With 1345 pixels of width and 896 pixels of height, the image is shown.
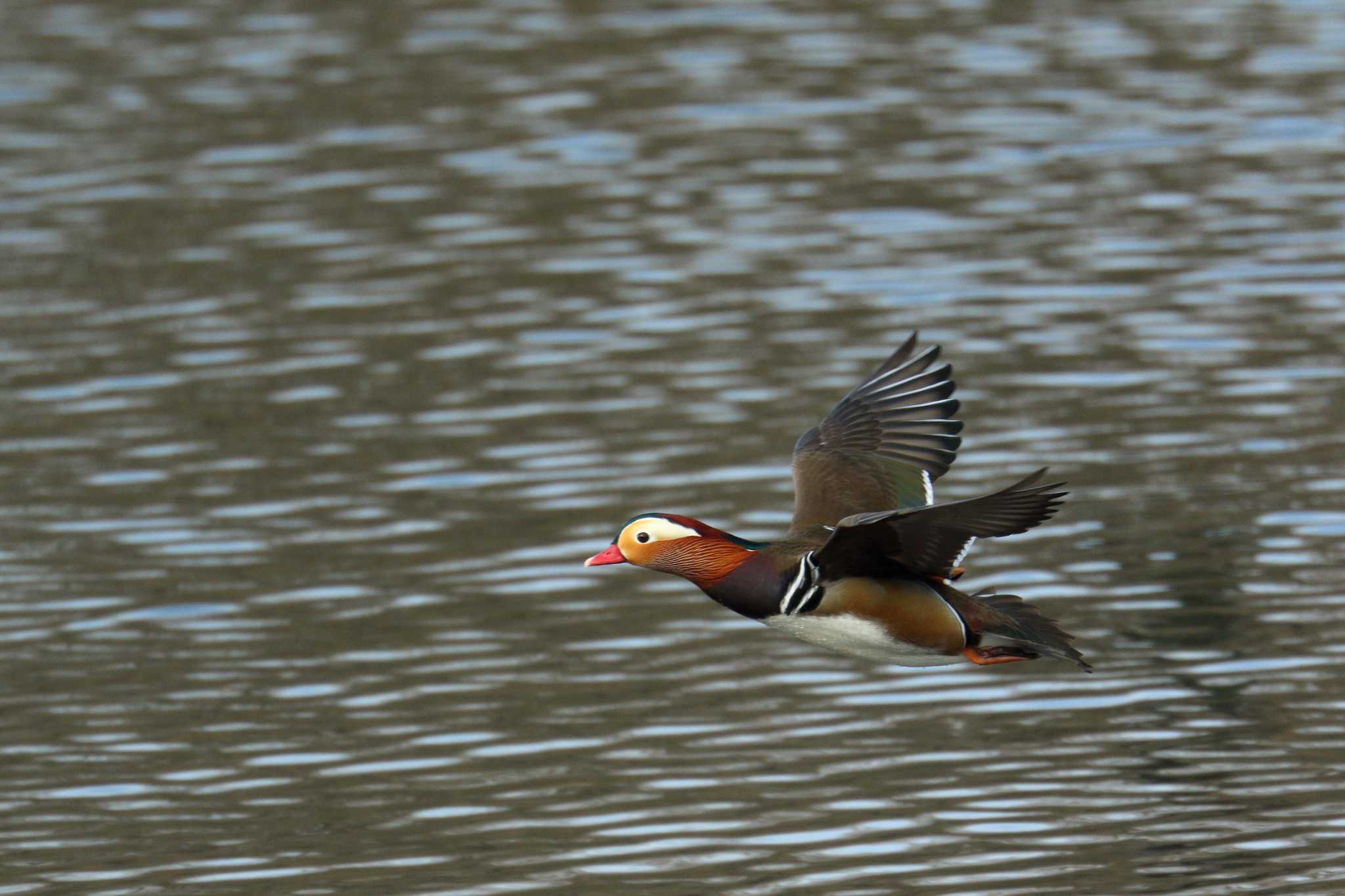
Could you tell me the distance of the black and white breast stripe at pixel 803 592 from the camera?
8.86 m

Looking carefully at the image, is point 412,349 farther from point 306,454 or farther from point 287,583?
point 287,583

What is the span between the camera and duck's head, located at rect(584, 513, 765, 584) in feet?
29.3

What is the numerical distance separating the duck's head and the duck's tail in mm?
830

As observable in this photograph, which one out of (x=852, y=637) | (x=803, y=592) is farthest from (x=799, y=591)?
(x=852, y=637)

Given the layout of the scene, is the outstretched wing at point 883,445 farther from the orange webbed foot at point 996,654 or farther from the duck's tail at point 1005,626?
the orange webbed foot at point 996,654

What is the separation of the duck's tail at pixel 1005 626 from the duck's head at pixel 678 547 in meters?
0.83

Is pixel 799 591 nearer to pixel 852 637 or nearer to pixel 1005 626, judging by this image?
pixel 852 637

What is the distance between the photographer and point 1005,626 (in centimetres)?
916

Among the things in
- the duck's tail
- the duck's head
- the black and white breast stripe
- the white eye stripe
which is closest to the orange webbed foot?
the duck's tail

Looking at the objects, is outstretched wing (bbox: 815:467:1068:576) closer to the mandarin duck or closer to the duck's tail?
the mandarin duck

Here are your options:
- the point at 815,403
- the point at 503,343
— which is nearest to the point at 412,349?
the point at 503,343

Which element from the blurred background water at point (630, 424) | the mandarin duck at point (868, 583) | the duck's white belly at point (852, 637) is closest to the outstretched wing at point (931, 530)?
the mandarin duck at point (868, 583)

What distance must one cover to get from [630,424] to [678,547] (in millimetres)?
6311

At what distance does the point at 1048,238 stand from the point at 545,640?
738cm
